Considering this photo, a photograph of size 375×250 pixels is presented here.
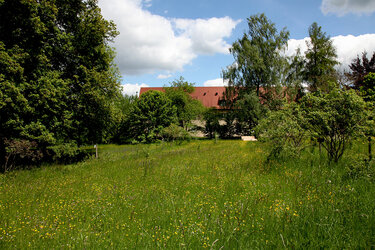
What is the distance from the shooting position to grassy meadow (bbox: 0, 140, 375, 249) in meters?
3.23

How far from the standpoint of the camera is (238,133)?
1447 inches

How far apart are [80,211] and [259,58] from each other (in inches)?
1140

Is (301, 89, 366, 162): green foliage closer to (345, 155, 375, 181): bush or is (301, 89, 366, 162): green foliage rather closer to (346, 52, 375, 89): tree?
(345, 155, 375, 181): bush

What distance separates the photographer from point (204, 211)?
434 cm

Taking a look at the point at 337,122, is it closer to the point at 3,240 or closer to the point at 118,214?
the point at 118,214

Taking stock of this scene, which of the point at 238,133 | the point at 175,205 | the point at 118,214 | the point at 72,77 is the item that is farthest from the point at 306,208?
the point at 238,133

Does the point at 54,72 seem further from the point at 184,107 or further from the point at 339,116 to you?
the point at 184,107

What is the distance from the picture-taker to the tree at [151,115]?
117 feet

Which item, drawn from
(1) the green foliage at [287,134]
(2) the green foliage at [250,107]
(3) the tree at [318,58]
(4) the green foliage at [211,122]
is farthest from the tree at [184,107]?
(1) the green foliage at [287,134]

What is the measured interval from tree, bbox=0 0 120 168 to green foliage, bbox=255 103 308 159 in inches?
450

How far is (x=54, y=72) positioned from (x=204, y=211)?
14.3m

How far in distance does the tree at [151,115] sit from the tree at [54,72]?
18.0 meters

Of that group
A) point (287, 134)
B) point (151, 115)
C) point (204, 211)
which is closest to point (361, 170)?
point (287, 134)

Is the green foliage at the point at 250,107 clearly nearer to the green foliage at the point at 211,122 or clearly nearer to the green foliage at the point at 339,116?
the green foliage at the point at 211,122
